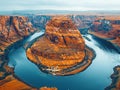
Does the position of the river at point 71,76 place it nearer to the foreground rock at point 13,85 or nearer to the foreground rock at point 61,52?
the foreground rock at point 13,85

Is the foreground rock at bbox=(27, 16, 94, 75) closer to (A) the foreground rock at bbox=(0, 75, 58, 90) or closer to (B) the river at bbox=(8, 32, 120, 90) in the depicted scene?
(B) the river at bbox=(8, 32, 120, 90)

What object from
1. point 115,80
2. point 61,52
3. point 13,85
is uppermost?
point 61,52

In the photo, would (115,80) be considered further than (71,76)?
No

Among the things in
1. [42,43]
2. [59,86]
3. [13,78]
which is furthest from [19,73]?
[42,43]

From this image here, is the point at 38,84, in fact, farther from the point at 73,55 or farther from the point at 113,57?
the point at 113,57

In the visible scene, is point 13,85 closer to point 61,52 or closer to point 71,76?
point 71,76

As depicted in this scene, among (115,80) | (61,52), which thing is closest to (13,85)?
(115,80)

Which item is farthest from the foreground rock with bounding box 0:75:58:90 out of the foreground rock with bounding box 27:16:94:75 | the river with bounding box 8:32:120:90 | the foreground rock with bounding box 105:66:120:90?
the foreground rock with bounding box 105:66:120:90
